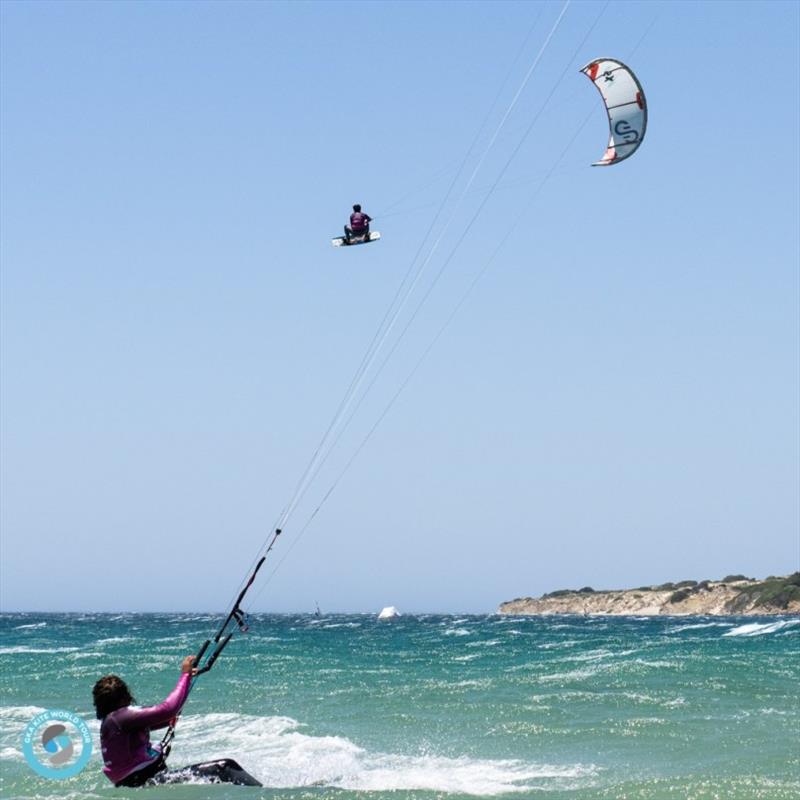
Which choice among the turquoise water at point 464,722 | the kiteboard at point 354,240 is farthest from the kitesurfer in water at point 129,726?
the kiteboard at point 354,240

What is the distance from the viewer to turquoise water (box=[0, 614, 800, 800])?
1349 centimetres

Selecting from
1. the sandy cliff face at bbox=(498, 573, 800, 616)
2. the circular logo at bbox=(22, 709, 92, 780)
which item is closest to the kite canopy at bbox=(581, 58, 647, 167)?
the circular logo at bbox=(22, 709, 92, 780)

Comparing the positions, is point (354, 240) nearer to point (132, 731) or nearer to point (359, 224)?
point (359, 224)

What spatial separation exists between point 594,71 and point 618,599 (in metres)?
107

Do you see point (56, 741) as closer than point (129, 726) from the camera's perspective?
Yes

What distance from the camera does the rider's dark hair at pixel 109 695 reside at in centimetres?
911

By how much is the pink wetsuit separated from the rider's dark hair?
5cm

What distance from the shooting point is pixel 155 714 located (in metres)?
9.11

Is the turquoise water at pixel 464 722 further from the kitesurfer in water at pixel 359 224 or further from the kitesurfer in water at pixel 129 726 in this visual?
the kitesurfer in water at pixel 359 224

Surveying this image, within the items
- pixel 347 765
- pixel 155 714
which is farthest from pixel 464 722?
pixel 155 714

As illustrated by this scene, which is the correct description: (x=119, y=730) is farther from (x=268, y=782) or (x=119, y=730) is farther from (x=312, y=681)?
(x=312, y=681)

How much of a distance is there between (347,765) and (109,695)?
23.2 ft

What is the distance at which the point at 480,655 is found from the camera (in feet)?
124

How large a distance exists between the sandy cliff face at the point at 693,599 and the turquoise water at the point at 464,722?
2459 inches
